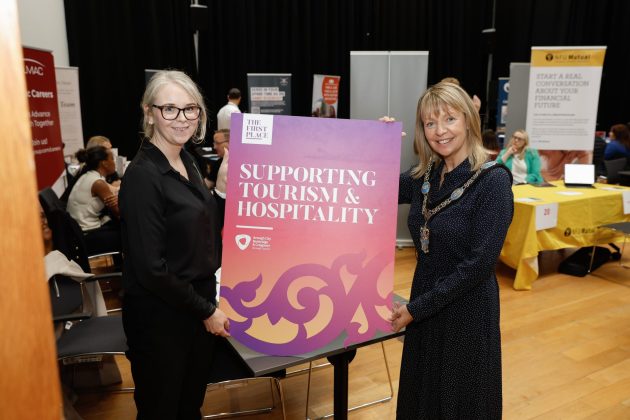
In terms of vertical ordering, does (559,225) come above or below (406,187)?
below

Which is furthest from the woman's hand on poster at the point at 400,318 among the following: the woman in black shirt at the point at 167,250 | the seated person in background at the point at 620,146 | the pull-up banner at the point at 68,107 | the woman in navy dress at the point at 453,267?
the seated person in background at the point at 620,146

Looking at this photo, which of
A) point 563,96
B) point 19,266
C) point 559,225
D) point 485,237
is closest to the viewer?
point 19,266

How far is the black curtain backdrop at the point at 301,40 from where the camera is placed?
7.82 metres

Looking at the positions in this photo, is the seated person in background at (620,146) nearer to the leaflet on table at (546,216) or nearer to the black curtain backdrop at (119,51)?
the leaflet on table at (546,216)

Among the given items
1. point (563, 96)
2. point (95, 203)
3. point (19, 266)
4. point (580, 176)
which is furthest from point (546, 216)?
point (19, 266)

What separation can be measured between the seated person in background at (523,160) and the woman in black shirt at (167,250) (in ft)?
13.9

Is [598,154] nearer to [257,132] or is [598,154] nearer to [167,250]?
[257,132]

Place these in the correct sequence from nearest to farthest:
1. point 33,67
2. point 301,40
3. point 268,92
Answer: point 33,67, point 268,92, point 301,40

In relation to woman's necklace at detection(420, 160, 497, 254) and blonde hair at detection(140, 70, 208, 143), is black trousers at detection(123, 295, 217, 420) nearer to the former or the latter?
blonde hair at detection(140, 70, 208, 143)

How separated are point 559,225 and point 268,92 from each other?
529cm

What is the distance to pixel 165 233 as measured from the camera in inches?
58.6

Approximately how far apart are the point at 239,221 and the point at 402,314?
1.94 ft

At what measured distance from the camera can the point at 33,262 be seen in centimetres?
34

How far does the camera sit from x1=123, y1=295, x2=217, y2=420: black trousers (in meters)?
1.57
